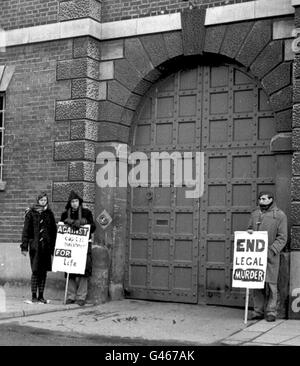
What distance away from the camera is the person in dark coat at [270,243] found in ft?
31.4

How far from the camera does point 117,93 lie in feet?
39.2

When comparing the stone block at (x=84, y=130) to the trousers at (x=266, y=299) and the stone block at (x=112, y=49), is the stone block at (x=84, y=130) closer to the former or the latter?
the stone block at (x=112, y=49)

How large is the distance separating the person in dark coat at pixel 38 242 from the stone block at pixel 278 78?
404 centimetres

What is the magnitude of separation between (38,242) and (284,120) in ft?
14.5

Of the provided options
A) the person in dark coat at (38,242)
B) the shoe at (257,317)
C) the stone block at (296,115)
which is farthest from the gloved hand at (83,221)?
the stone block at (296,115)

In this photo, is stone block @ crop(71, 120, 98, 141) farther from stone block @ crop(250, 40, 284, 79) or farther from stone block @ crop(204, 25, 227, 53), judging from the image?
stone block @ crop(250, 40, 284, 79)

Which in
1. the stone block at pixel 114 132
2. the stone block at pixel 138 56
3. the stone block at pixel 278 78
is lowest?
the stone block at pixel 114 132

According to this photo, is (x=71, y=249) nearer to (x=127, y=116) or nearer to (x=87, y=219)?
(x=87, y=219)

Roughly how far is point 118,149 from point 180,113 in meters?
1.25

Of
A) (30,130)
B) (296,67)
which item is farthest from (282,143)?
(30,130)

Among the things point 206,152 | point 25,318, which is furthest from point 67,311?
point 206,152
